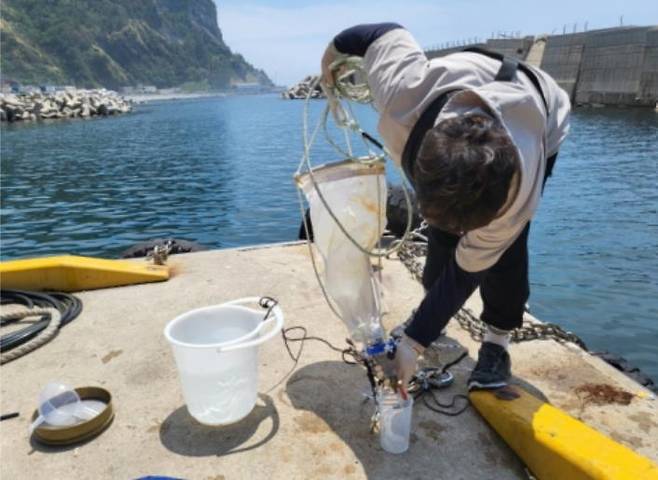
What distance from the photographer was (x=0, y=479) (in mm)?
2113

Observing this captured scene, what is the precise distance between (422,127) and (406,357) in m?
0.88

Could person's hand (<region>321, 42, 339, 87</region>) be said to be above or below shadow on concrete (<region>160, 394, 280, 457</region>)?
above

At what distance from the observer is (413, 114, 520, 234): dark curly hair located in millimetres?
1430

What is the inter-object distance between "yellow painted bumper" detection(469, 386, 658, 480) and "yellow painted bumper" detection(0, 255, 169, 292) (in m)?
2.86

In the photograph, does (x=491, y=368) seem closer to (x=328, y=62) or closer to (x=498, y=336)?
(x=498, y=336)

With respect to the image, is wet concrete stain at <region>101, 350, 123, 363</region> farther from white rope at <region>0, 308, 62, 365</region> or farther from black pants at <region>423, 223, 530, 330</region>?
black pants at <region>423, 223, 530, 330</region>

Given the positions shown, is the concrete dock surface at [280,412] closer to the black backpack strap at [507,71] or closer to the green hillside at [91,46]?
the black backpack strap at [507,71]

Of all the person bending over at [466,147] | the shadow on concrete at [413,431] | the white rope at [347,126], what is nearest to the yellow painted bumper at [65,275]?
the shadow on concrete at [413,431]

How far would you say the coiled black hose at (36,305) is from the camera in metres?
3.11

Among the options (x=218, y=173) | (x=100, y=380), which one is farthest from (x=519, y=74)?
(x=218, y=173)

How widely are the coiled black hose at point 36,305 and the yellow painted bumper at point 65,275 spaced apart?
100mm

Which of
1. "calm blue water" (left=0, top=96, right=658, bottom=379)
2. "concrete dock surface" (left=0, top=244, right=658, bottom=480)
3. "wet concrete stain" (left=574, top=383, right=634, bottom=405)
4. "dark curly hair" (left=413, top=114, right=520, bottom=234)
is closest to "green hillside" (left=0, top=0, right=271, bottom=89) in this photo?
"calm blue water" (left=0, top=96, right=658, bottom=379)

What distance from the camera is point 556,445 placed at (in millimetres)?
1949

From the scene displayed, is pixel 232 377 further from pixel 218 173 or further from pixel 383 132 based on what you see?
pixel 218 173
